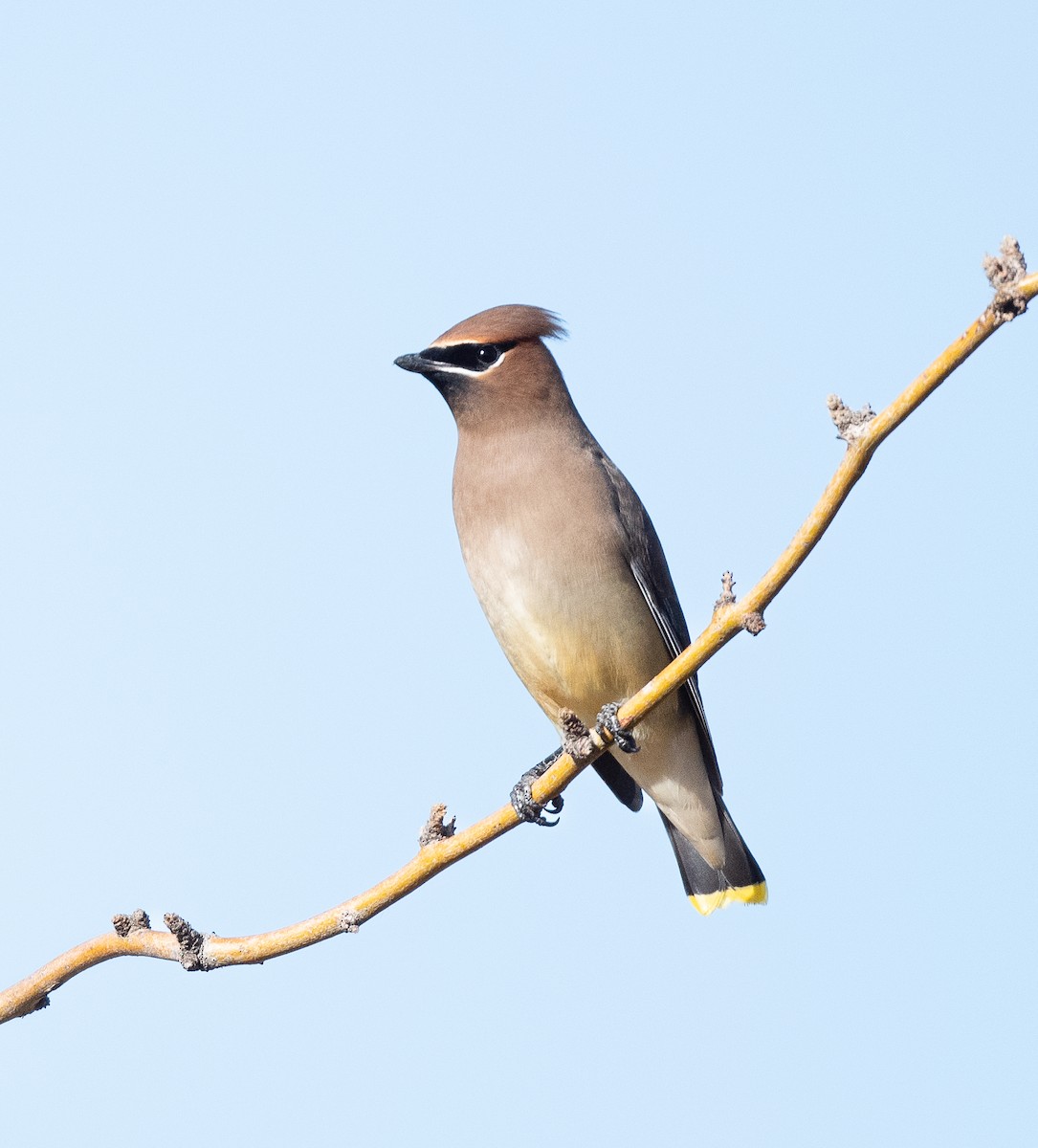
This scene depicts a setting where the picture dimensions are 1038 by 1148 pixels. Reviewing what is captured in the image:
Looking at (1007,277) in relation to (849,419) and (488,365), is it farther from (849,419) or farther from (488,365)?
(488,365)

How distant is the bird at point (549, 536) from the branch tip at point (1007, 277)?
2573 mm

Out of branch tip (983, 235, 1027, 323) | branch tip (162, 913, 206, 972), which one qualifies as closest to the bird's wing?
branch tip (162, 913, 206, 972)

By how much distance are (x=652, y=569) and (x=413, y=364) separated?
111 cm

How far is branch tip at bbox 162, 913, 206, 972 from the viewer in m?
3.49

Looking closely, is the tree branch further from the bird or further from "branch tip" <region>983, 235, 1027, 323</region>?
the bird

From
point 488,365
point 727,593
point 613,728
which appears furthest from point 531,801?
point 488,365

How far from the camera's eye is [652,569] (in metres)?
5.76

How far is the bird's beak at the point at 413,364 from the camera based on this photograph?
554 cm

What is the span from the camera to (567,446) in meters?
5.66

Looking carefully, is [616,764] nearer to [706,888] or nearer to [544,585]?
[706,888]

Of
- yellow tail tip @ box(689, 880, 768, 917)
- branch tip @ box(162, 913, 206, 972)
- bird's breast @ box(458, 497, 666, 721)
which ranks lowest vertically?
yellow tail tip @ box(689, 880, 768, 917)

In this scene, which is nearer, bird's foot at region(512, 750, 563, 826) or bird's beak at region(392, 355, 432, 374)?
bird's foot at region(512, 750, 563, 826)

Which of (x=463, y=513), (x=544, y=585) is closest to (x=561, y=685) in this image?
(x=544, y=585)

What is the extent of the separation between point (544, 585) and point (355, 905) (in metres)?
2.06
